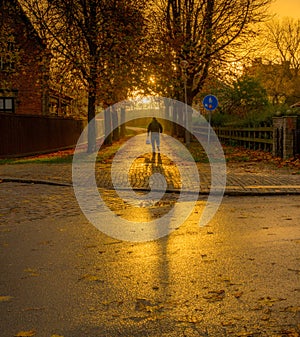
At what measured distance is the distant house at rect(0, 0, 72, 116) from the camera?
88.7ft

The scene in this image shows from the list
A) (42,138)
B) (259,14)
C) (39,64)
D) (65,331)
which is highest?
(259,14)

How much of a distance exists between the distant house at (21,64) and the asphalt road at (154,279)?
19508 millimetres

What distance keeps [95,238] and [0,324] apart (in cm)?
315

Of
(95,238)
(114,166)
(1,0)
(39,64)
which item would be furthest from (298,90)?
(95,238)

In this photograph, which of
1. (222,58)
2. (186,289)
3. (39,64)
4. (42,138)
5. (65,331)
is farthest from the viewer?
(222,58)

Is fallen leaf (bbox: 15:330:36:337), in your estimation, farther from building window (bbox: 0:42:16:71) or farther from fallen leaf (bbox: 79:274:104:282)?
building window (bbox: 0:42:16:71)

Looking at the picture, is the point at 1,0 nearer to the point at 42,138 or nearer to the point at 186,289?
the point at 42,138

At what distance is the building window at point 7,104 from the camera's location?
1476 inches

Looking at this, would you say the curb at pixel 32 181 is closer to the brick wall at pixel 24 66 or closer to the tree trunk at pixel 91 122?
the tree trunk at pixel 91 122

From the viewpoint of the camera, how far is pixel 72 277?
17.3 feet

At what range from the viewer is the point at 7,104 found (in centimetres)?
3756

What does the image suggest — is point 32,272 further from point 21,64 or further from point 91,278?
point 21,64

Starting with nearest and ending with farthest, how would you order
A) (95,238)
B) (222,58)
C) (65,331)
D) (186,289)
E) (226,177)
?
(65,331) < (186,289) < (95,238) < (226,177) < (222,58)

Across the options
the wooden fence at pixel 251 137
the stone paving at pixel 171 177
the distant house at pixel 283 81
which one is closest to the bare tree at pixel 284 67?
the distant house at pixel 283 81
